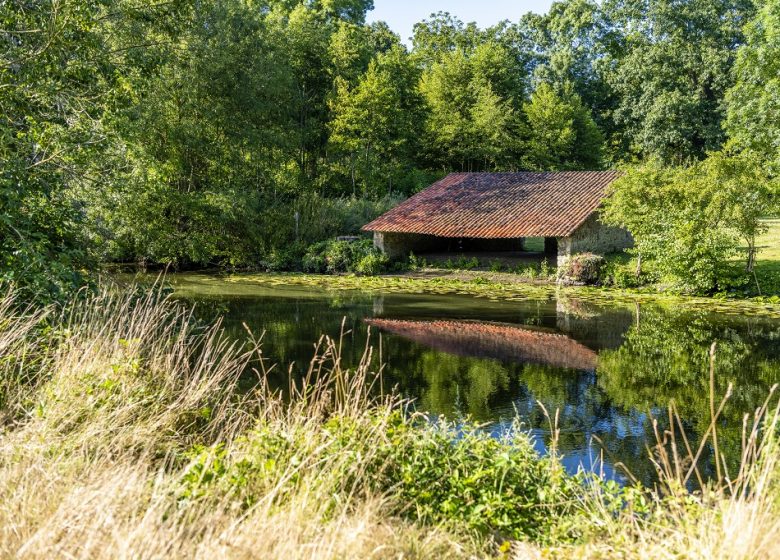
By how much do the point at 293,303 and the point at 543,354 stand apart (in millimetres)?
8592

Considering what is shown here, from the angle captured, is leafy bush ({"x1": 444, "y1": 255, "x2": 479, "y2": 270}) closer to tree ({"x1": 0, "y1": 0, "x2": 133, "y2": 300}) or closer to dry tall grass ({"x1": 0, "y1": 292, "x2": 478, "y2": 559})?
tree ({"x1": 0, "y1": 0, "x2": 133, "y2": 300})

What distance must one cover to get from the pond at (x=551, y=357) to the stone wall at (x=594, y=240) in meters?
4.65

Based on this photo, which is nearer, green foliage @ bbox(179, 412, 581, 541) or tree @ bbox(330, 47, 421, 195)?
green foliage @ bbox(179, 412, 581, 541)

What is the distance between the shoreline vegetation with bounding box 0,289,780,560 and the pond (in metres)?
1.17

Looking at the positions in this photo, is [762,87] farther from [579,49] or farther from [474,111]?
[579,49]

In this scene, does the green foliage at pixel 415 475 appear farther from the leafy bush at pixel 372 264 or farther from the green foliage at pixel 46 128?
the leafy bush at pixel 372 264

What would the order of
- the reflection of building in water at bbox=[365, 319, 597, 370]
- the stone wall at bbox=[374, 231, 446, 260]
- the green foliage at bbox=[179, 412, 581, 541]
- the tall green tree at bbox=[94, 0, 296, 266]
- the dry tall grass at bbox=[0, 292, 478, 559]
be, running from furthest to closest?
the stone wall at bbox=[374, 231, 446, 260] → the tall green tree at bbox=[94, 0, 296, 266] → the reflection of building in water at bbox=[365, 319, 597, 370] → the green foliage at bbox=[179, 412, 581, 541] → the dry tall grass at bbox=[0, 292, 478, 559]

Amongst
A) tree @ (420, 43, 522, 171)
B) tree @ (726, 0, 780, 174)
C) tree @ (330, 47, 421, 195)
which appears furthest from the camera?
tree @ (420, 43, 522, 171)

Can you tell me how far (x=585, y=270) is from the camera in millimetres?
23562

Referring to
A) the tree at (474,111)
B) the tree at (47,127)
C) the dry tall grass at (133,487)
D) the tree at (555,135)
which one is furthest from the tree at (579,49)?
the dry tall grass at (133,487)

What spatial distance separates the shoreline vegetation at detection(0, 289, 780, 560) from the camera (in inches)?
148

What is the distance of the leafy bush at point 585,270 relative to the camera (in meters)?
A: 23.5

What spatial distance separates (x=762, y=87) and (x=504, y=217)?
1249 cm

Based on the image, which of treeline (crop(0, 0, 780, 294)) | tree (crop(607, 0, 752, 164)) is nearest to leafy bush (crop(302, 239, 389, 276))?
treeline (crop(0, 0, 780, 294))
